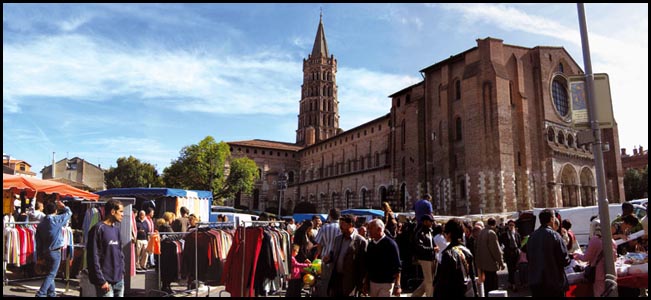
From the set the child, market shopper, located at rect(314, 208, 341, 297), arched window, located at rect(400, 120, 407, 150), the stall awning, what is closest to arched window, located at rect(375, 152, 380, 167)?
arched window, located at rect(400, 120, 407, 150)

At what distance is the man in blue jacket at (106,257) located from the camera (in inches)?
243

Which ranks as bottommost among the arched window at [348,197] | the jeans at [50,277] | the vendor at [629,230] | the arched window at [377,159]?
the jeans at [50,277]

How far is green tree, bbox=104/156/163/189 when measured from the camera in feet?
202

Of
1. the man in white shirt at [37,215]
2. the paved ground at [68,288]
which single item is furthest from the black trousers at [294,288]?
the man in white shirt at [37,215]

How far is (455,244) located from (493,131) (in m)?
26.9

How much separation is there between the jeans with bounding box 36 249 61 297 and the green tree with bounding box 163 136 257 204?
4222 cm

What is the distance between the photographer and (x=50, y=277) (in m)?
7.76

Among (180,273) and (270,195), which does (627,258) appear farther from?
(270,195)

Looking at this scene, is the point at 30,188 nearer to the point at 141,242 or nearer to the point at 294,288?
the point at 141,242

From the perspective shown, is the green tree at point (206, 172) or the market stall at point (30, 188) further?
the green tree at point (206, 172)

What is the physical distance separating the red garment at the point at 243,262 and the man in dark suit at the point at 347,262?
2149 mm

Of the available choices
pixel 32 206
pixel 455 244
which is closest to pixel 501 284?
pixel 455 244

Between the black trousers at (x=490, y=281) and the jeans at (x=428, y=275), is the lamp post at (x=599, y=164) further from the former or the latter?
the jeans at (x=428, y=275)

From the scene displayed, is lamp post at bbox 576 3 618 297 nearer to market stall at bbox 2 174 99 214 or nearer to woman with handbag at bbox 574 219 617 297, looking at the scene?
woman with handbag at bbox 574 219 617 297
